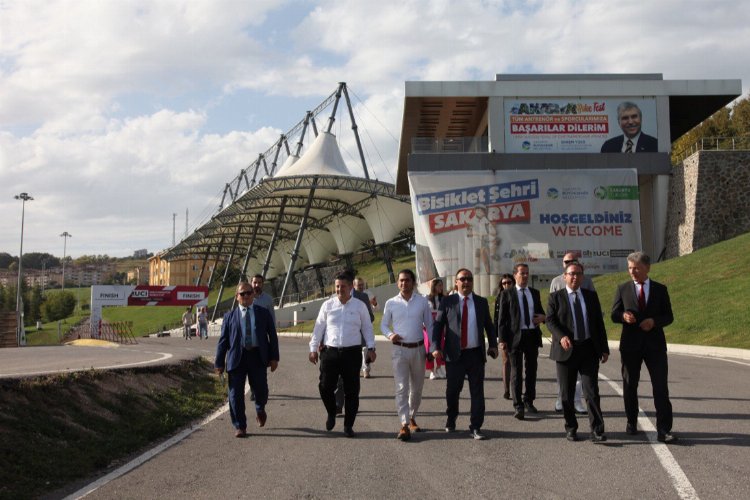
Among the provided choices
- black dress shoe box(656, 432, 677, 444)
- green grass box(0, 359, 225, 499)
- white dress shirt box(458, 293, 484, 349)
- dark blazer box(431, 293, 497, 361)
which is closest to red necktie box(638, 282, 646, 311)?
black dress shoe box(656, 432, 677, 444)

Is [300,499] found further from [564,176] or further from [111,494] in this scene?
[564,176]

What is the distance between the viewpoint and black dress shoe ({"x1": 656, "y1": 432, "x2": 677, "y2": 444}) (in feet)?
22.5

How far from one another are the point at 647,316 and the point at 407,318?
234 centimetres

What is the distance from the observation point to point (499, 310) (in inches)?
372

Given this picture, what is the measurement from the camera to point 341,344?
26.1 ft

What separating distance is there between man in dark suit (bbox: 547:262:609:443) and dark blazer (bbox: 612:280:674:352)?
0.68ft

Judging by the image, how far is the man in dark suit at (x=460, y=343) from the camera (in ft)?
25.3

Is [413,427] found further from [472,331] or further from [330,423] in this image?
[472,331]

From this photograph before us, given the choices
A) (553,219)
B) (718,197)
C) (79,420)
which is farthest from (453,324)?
A: (718,197)

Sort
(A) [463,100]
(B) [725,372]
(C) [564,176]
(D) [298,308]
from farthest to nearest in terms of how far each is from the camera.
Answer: (D) [298,308] < (A) [463,100] < (C) [564,176] < (B) [725,372]

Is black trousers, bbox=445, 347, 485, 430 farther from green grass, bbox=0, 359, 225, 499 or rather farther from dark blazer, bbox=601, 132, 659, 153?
dark blazer, bbox=601, 132, 659, 153

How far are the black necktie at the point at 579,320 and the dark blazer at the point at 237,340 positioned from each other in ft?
10.4

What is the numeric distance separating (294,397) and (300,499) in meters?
6.04

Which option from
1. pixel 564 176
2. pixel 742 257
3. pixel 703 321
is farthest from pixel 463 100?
pixel 703 321
